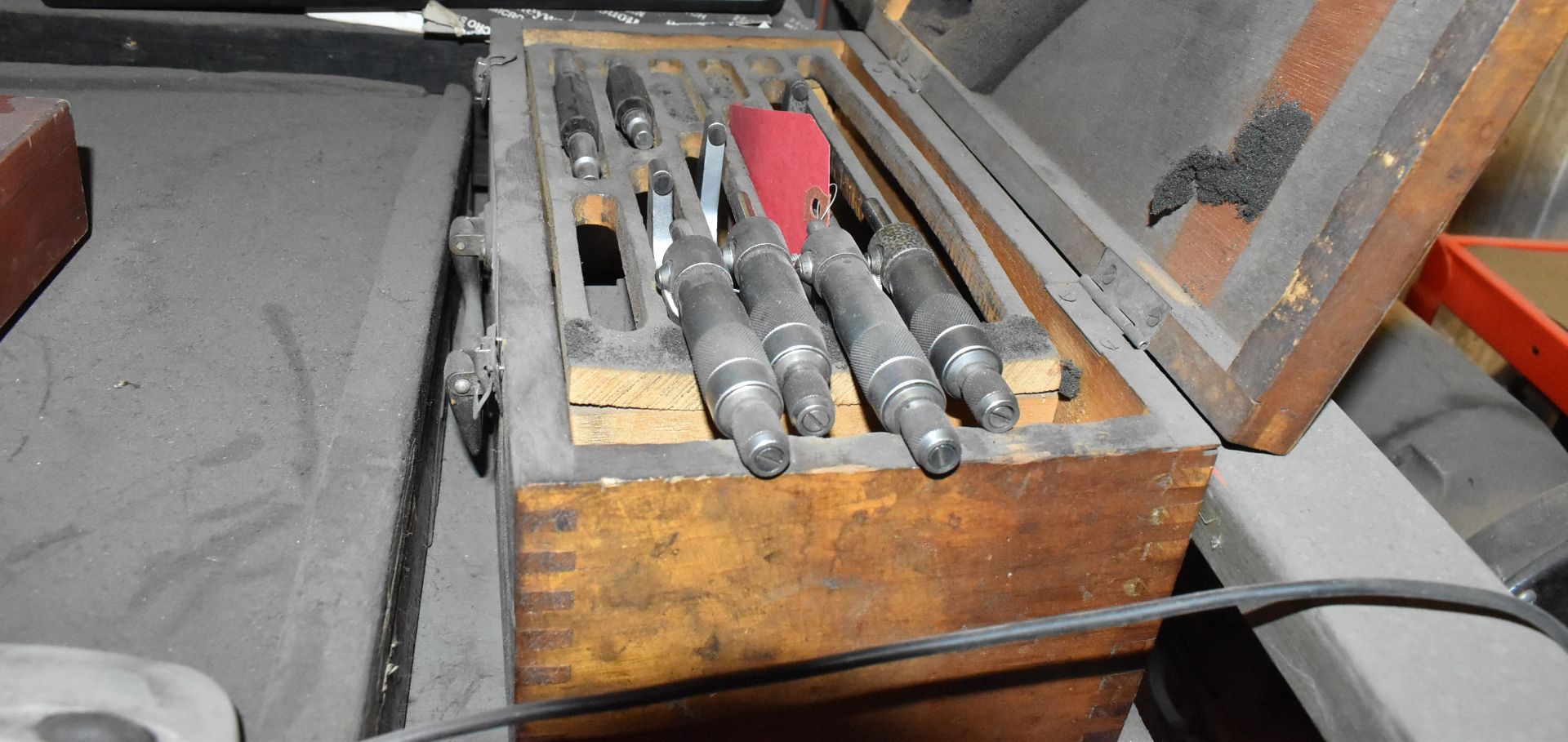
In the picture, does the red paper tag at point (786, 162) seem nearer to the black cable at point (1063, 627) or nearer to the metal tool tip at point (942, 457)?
the metal tool tip at point (942, 457)

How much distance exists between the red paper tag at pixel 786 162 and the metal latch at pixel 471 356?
368 mm

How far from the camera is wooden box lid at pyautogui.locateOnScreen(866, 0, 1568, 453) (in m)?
0.76

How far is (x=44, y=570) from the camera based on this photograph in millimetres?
896

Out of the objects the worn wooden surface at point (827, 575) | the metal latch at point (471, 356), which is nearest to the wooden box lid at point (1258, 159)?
the worn wooden surface at point (827, 575)

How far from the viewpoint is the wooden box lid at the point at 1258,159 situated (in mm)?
761

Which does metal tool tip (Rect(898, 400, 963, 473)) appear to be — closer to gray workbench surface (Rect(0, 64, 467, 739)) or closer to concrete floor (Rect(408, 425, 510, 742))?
gray workbench surface (Rect(0, 64, 467, 739))

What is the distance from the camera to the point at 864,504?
0.81 metres

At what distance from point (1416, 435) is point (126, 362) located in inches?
71.4

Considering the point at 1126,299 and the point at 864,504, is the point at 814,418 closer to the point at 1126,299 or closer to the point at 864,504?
the point at 864,504

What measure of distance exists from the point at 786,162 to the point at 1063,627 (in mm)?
631

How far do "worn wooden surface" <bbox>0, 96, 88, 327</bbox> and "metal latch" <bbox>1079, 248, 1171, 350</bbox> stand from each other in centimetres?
122

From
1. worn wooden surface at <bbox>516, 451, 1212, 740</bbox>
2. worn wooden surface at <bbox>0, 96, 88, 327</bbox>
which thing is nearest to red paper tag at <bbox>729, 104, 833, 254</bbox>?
worn wooden surface at <bbox>516, 451, 1212, 740</bbox>

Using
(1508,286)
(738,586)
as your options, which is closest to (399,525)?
(738,586)

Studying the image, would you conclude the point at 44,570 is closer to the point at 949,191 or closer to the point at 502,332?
the point at 502,332
